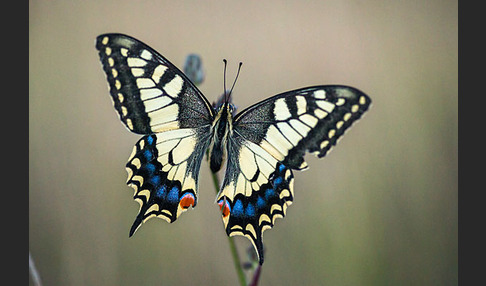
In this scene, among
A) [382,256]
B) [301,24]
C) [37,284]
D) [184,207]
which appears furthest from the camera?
[301,24]

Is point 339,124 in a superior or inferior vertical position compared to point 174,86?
inferior

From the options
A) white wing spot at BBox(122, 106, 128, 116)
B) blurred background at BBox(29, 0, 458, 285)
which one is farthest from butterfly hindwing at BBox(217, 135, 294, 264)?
blurred background at BBox(29, 0, 458, 285)

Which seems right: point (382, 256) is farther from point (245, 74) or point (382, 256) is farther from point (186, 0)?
point (186, 0)

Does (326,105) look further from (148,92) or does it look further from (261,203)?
(148,92)

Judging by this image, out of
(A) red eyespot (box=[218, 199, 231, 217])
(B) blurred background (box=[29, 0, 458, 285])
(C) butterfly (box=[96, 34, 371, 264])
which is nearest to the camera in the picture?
(A) red eyespot (box=[218, 199, 231, 217])

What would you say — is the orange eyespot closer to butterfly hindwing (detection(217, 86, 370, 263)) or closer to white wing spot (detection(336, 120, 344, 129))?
butterfly hindwing (detection(217, 86, 370, 263))

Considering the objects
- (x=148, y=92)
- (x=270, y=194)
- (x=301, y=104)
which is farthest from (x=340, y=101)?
(x=148, y=92)

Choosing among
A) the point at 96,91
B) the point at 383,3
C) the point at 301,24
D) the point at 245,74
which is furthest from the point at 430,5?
the point at 96,91
